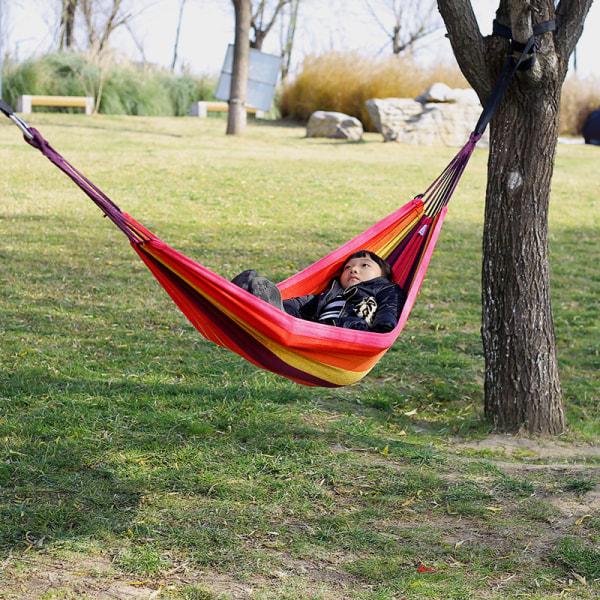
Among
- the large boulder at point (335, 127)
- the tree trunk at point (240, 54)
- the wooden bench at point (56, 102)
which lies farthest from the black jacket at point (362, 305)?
the wooden bench at point (56, 102)

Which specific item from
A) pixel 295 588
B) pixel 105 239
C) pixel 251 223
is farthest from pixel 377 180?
pixel 295 588

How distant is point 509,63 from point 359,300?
1109 millimetres

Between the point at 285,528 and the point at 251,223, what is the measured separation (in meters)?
4.95

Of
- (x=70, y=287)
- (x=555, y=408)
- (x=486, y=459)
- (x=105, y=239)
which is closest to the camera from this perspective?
(x=486, y=459)

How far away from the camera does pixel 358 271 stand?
3.34 meters

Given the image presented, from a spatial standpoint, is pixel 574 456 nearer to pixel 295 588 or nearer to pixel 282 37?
pixel 295 588

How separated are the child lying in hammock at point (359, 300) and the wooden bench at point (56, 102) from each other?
12.2 m

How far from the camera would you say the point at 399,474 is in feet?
9.12

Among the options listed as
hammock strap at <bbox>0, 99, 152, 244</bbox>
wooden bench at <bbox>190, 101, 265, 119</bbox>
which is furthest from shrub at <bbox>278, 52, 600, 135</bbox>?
hammock strap at <bbox>0, 99, 152, 244</bbox>

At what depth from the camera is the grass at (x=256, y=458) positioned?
2195 mm

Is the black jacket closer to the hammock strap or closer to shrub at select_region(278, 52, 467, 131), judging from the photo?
the hammock strap

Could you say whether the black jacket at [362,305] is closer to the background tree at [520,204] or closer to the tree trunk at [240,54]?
the background tree at [520,204]

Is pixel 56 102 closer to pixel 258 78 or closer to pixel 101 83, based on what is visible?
pixel 101 83

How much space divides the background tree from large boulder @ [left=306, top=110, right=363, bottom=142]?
10.7 metres
